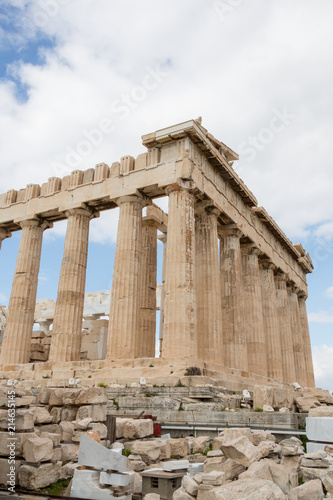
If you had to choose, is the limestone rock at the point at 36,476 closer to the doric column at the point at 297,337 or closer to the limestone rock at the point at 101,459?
the limestone rock at the point at 101,459

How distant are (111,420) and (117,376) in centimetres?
848

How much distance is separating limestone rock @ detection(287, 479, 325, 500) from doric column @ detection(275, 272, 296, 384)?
88.0ft

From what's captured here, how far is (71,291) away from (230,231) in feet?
31.4

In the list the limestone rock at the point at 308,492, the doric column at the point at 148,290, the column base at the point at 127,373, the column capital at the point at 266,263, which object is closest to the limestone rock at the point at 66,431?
the limestone rock at the point at 308,492

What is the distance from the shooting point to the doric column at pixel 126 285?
62.6ft

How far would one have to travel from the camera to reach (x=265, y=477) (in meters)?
5.89

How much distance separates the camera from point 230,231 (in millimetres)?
25016

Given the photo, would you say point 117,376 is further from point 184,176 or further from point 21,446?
point 21,446

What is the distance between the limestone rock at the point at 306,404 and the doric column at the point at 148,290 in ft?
33.4

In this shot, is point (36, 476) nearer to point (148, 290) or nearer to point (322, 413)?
point (322, 413)

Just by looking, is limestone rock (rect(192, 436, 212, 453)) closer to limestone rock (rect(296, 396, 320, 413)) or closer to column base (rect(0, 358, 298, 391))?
limestone rock (rect(296, 396, 320, 413))

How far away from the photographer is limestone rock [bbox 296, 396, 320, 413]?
44.0 ft

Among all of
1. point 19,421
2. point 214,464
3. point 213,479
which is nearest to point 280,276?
point 214,464

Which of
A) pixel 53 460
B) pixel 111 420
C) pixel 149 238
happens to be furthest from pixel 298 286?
pixel 53 460
